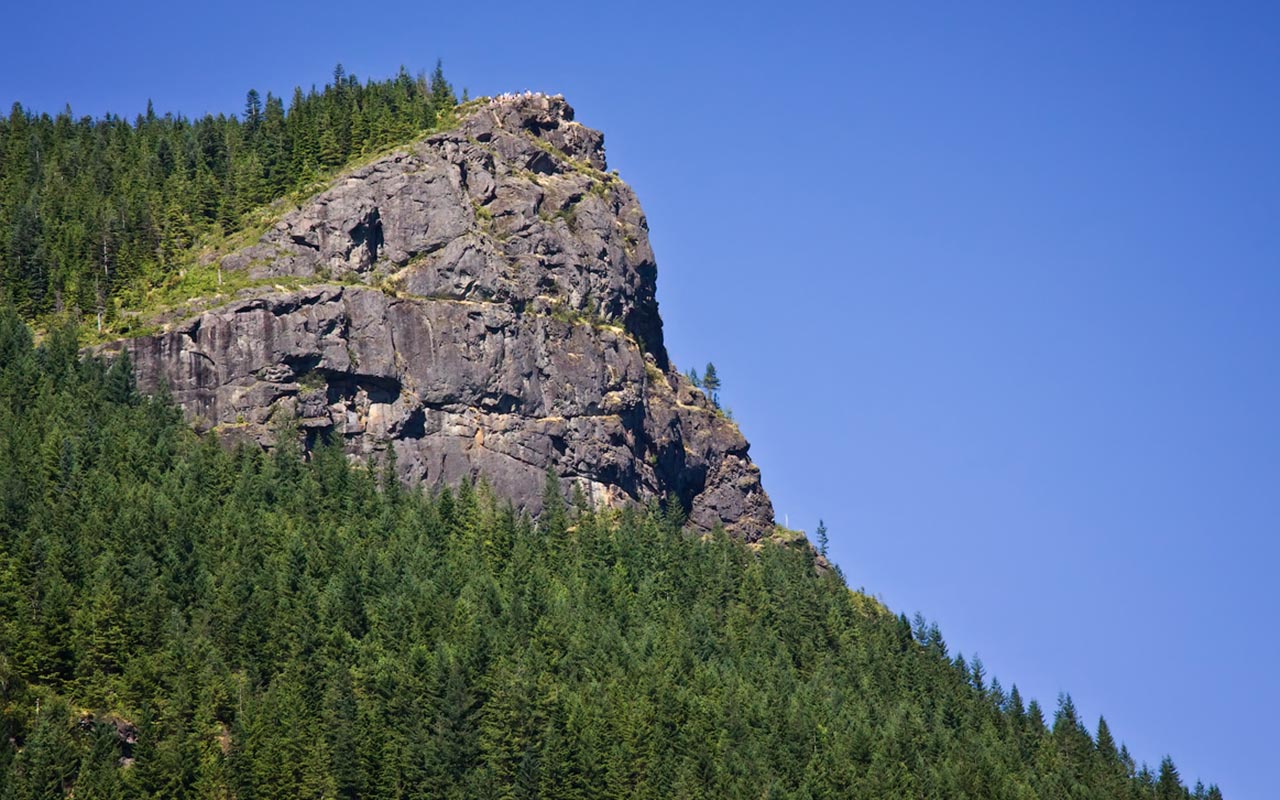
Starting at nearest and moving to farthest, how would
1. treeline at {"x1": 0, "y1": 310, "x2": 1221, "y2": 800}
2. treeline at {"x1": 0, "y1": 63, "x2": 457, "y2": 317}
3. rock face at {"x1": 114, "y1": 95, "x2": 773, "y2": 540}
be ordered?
treeline at {"x1": 0, "y1": 310, "x2": 1221, "y2": 800}, rock face at {"x1": 114, "y1": 95, "x2": 773, "y2": 540}, treeline at {"x1": 0, "y1": 63, "x2": 457, "y2": 317}

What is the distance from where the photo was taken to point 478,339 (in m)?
171

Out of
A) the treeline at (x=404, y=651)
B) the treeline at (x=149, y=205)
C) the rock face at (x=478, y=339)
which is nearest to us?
the treeline at (x=404, y=651)

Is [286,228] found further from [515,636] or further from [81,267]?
[515,636]

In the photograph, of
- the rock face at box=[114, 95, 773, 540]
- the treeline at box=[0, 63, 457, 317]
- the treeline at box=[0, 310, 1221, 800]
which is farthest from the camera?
the treeline at box=[0, 63, 457, 317]

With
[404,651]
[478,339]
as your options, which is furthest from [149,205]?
[404,651]

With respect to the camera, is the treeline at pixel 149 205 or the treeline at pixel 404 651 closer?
the treeline at pixel 404 651

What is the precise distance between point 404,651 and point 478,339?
45752mm

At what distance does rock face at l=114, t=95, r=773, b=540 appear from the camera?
166 m

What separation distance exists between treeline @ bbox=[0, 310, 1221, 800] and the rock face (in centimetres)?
514

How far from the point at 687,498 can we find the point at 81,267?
2238 inches

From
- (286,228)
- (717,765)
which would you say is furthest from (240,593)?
(286,228)

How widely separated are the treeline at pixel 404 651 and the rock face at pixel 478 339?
203 inches

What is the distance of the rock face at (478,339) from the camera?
6540 inches

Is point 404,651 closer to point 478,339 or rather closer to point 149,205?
point 478,339
